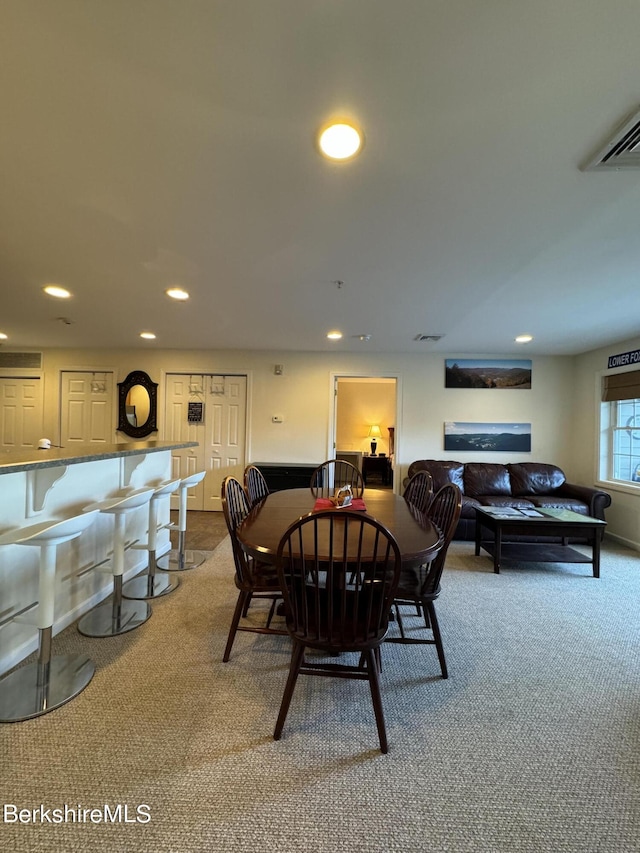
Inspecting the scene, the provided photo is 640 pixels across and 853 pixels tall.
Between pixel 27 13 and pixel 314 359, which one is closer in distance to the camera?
pixel 27 13

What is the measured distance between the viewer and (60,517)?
2098 millimetres

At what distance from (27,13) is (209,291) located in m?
1.87

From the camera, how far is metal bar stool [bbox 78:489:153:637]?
6.74 feet

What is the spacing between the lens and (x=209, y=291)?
2758mm

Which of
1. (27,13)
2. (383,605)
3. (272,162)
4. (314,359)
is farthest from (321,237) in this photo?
(314,359)

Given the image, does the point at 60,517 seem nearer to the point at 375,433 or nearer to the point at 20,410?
the point at 20,410

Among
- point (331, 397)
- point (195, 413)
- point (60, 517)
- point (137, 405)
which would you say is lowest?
point (60, 517)

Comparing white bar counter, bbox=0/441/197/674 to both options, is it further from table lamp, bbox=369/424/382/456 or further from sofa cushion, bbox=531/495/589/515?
table lamp, bbox=369/424/382/456

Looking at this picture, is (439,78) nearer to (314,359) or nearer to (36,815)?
(36,815)

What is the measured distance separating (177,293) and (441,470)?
3.76 meters

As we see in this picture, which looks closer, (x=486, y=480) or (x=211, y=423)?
(x=486, y=480)

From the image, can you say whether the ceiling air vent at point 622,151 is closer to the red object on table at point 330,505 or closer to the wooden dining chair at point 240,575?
the red object on table at point 330,505

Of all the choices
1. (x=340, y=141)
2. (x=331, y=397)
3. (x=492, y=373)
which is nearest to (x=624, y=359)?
(x=492, y=373)
